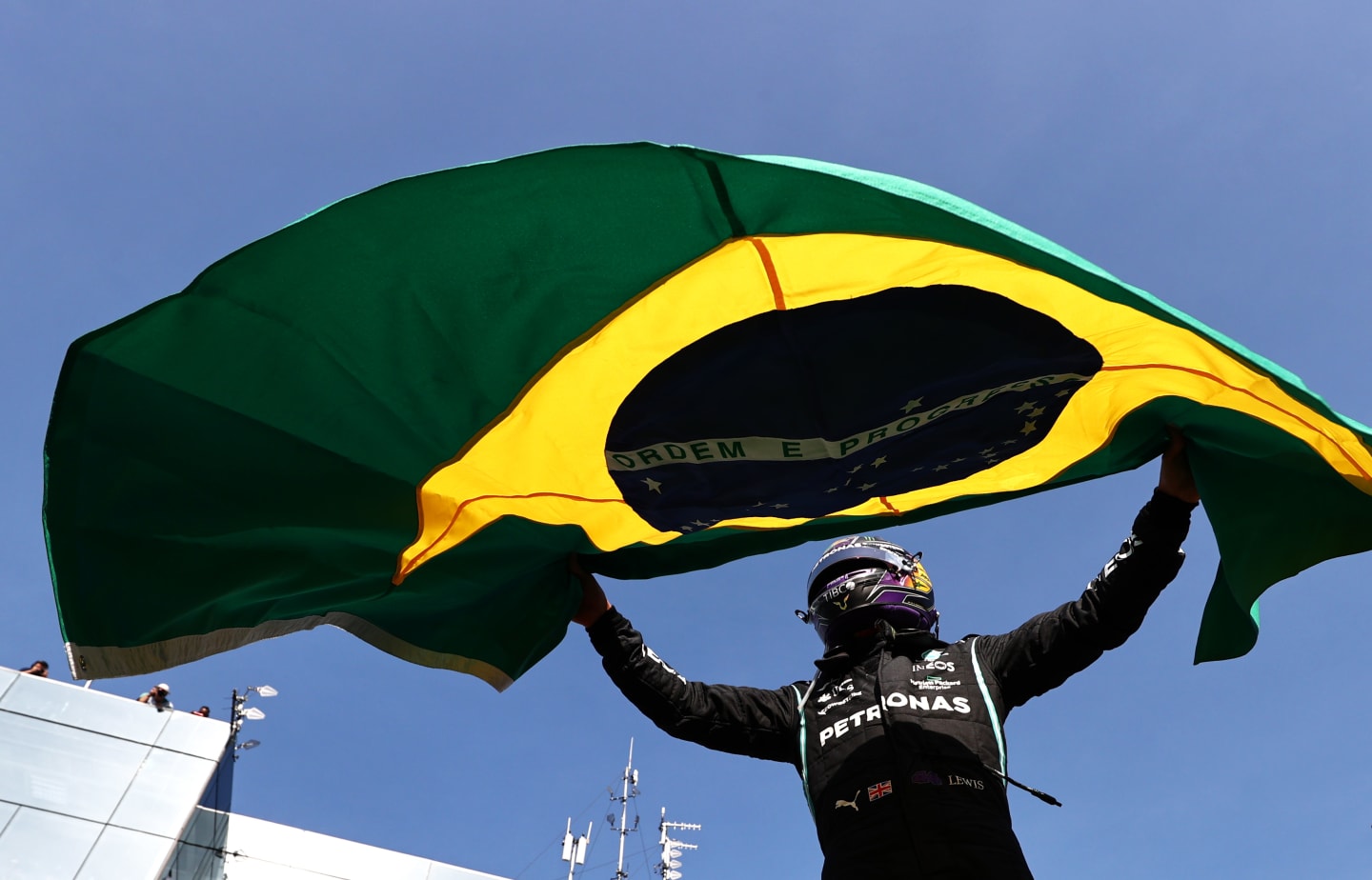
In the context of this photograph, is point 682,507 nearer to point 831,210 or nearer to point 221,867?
point 831,210

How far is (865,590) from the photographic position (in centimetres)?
383

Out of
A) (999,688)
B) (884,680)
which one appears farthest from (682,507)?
(999,688)

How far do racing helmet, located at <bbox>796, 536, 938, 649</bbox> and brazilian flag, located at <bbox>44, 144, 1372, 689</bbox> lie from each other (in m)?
0.28

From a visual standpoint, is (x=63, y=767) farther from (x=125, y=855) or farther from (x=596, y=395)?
(x=596, y=395)

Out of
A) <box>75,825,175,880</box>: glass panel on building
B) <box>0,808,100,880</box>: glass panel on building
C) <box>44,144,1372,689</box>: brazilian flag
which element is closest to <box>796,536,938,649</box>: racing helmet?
<box>44,144,1372,689</box>: brazilian flag

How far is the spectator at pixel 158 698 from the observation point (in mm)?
16797

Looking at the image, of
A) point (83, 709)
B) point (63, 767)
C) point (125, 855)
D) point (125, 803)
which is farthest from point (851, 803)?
point (83, 709)

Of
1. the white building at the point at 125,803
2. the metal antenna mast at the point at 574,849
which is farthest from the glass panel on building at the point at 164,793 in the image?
the metal antenna mast at the point at 574,849

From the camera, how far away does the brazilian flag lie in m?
3.05

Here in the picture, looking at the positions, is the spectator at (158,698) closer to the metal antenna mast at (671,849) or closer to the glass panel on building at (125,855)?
the glass panel on building at (125,855)

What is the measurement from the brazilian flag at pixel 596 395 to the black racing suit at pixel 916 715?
1.66 feet

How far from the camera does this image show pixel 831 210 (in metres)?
3.02

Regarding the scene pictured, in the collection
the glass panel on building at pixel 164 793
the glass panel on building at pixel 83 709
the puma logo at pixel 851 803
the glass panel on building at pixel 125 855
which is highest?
the glass panel on building at pixel 83 709

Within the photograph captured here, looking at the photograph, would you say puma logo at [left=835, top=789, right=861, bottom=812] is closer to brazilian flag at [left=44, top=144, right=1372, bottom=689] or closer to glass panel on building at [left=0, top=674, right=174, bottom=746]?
brazilian flag at [left=44, top=144, right=1372, bottom=689]
